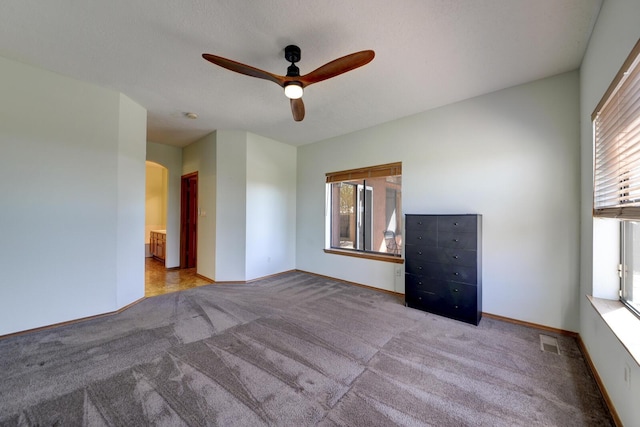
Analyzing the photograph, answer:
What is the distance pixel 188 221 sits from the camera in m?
5.61

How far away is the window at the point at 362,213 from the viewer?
4617mm

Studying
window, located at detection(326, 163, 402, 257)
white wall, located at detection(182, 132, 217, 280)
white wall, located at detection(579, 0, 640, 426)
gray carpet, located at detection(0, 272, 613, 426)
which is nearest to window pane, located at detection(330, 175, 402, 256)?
window, located at detection(326, 163, 402, 257)

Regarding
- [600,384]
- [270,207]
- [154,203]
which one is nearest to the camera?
[600,384]

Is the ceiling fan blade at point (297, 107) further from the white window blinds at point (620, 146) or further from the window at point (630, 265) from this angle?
the window at point (630, 265)

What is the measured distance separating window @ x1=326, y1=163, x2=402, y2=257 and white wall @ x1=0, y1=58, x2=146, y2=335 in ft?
10.7

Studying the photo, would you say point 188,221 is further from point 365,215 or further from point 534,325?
point 534,325

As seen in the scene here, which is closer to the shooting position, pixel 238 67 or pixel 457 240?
pixel 238 67

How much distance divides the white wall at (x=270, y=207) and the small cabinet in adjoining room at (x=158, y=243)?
109 inches

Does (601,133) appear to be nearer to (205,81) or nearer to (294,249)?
(205,81)

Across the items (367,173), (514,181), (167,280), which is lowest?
(167,280)

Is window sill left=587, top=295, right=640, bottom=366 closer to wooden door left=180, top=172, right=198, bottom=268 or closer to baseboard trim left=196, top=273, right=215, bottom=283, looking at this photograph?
baseboard trim left=196, top=273, right=215, bottom=283

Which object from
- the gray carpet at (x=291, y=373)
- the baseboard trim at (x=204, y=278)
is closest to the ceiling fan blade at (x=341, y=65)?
the gray carpet at (x=291, y=373)

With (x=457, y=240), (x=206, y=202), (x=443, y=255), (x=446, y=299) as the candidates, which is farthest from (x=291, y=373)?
(x=206, y=202)

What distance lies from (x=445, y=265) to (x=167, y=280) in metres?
4.65
